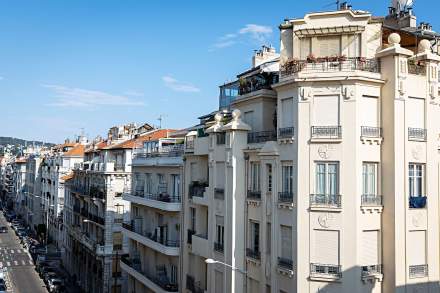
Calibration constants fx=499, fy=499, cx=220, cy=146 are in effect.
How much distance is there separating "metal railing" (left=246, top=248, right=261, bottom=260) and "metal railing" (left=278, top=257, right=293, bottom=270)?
2040 mm

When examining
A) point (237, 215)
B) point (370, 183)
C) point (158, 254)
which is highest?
point (370, 183)

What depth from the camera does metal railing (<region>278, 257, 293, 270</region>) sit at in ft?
72.7

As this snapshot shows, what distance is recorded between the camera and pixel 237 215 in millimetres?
26344

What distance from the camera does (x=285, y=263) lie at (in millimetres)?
22500

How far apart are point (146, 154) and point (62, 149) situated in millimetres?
60414

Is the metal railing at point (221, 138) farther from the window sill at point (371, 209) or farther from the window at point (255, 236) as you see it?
the window sill at point (371, 209)

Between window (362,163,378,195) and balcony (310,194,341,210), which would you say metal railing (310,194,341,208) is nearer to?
balcony (310,194,341,210)

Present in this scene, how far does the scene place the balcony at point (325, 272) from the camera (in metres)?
21.0

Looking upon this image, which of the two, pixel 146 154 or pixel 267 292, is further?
pixel 146 154

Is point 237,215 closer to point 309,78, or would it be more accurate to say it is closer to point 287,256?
point 287,256

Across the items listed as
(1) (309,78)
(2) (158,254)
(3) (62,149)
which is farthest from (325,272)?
(3) (62,149)

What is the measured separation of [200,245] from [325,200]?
11482 mm

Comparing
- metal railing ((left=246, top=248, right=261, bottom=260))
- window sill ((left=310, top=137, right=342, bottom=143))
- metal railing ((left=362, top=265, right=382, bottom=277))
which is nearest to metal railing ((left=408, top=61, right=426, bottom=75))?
window sill ((left=310, top=137, right=342, bottom=143))

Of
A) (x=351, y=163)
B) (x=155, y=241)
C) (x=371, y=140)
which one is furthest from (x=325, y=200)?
(x=155, y=241)
